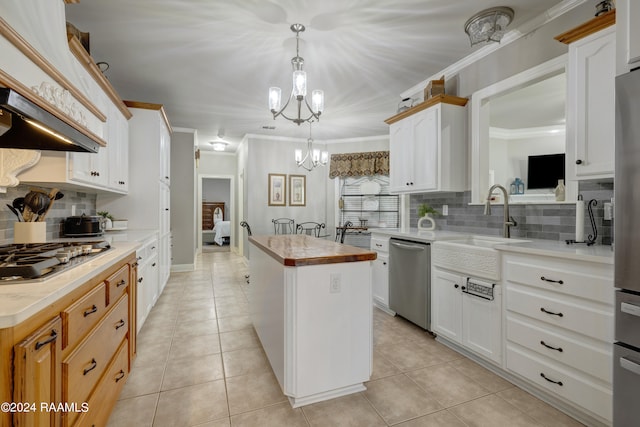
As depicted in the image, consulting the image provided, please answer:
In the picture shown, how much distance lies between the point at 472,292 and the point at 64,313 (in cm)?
244

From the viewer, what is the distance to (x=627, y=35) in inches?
55.0

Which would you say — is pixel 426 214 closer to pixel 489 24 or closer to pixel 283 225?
pixel 489 24

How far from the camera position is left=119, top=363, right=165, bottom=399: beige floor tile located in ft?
6.49

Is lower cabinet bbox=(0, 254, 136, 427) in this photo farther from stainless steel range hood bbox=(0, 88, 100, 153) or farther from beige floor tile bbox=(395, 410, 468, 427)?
beige floor tile bbox=(395, 410, 468, 427)

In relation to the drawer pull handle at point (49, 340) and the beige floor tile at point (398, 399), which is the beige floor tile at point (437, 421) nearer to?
the beige floor tile at point (398, 399)

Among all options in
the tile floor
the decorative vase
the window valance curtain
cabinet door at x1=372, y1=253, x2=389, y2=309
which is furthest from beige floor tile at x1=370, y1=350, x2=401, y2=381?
the window valance curtain

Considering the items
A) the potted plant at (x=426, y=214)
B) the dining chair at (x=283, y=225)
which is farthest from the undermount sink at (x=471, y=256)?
the dining chair at (x=283, y=225)

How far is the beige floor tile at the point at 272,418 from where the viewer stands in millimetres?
1677

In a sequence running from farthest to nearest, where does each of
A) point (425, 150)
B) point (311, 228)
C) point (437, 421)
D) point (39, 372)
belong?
point (311, 228), point (425, 150), point (437, 421), point (39, 372)

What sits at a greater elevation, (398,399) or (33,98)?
(33,98)

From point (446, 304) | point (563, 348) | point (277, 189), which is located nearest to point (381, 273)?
point (446, 304)

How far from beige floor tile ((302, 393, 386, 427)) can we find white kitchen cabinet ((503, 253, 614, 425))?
1.04 m

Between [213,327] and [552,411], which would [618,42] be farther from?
[213,327]

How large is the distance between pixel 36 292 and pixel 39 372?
0.82 feet
